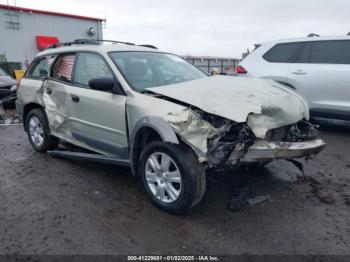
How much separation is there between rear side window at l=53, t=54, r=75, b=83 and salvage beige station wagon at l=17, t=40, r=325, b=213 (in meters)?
0.01

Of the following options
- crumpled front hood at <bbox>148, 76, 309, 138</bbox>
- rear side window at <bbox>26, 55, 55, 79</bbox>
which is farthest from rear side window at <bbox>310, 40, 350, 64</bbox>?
rear side window at <bbox>26, 55, 55, 79</bbox>

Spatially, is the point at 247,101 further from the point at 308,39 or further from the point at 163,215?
the point at 308,39

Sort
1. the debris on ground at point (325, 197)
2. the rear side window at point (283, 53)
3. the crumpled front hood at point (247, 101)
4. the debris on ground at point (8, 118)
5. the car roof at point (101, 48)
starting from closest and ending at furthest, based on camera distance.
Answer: the crumpled front hood at point (247, 101), the debris on ground at point (325, 197), the car roof at point (101, 48), the rear side window at point (283, 53), the debris on ground at point (8, 118)

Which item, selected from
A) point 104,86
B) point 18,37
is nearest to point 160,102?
point 104,86

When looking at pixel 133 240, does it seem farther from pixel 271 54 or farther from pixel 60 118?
pixel 271 54

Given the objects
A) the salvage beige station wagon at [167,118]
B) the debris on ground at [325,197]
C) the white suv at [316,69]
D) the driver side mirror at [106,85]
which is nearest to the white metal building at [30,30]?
the salvage beige station wagon at [167,118]

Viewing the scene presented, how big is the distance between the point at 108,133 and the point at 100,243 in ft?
4.68

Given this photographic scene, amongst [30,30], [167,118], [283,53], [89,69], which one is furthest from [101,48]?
[30,30]

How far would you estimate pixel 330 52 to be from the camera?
5980 mm

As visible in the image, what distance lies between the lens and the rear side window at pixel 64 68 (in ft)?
14.5

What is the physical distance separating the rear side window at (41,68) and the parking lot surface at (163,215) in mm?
1451

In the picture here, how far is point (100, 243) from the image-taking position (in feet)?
8.85

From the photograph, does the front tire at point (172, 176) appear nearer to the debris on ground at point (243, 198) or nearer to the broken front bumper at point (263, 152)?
the broken front bumper at point (263, 152)

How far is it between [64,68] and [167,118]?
2.32m
